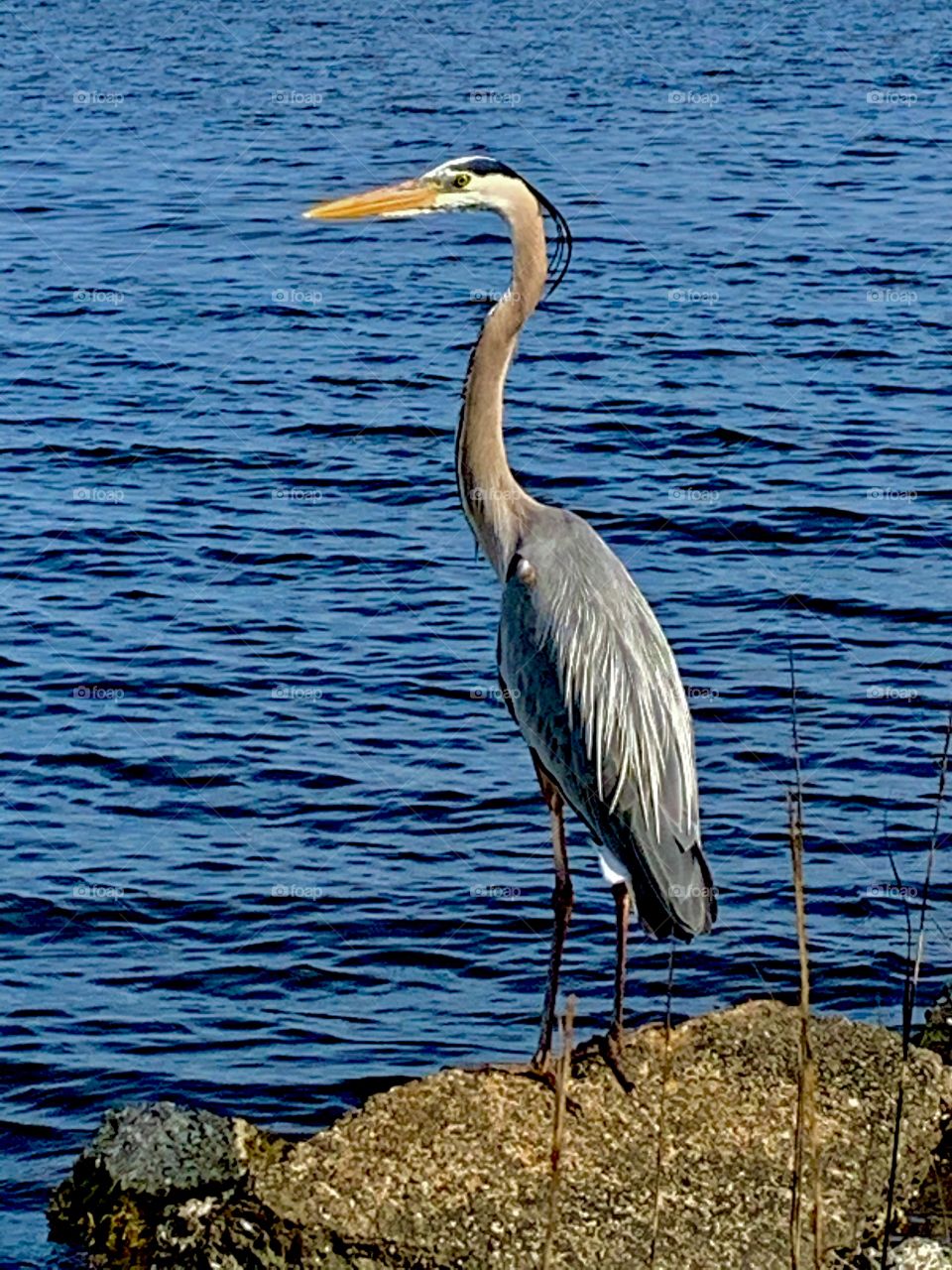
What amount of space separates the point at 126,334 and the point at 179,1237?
11604mm

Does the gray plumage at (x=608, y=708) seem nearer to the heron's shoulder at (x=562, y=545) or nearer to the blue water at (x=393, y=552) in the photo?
the heron's shoulder at (x=562, y=545)

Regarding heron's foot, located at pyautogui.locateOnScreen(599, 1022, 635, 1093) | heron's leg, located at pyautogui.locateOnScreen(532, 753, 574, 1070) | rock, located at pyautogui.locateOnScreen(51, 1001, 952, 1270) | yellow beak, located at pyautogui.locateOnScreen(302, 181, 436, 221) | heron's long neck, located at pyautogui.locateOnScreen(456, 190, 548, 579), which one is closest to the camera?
rock, located at pyautogui.locateOnScreen(51, 1001, 952, 1270)

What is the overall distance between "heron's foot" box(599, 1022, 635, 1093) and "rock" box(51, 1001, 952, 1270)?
0.10ft

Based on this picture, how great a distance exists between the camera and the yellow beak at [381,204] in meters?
8.57

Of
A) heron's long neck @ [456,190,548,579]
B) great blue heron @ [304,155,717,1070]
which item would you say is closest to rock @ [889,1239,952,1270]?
great blue heron @ [304,155,717,1070]

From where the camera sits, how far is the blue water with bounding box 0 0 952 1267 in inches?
368

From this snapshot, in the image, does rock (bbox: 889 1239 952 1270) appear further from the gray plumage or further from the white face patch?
the white face patch

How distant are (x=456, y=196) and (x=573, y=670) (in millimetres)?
1839

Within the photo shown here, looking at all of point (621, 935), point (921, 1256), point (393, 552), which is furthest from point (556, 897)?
point (393, 552)

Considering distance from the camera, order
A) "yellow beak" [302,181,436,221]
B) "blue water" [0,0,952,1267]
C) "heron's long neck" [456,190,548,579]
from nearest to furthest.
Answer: "heron's long neck" [456,190,548,579] → "yellow beak" [302,181,436,221] → "blue water" [0,0,952,1267]

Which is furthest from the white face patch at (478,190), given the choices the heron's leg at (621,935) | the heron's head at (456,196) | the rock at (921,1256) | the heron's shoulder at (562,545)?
the rock at (921,1256)

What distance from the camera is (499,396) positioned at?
8.34 metres

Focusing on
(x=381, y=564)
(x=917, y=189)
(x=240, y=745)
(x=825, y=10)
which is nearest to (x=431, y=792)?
(x=240, y=745)

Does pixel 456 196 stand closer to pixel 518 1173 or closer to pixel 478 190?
pixel 478 190
